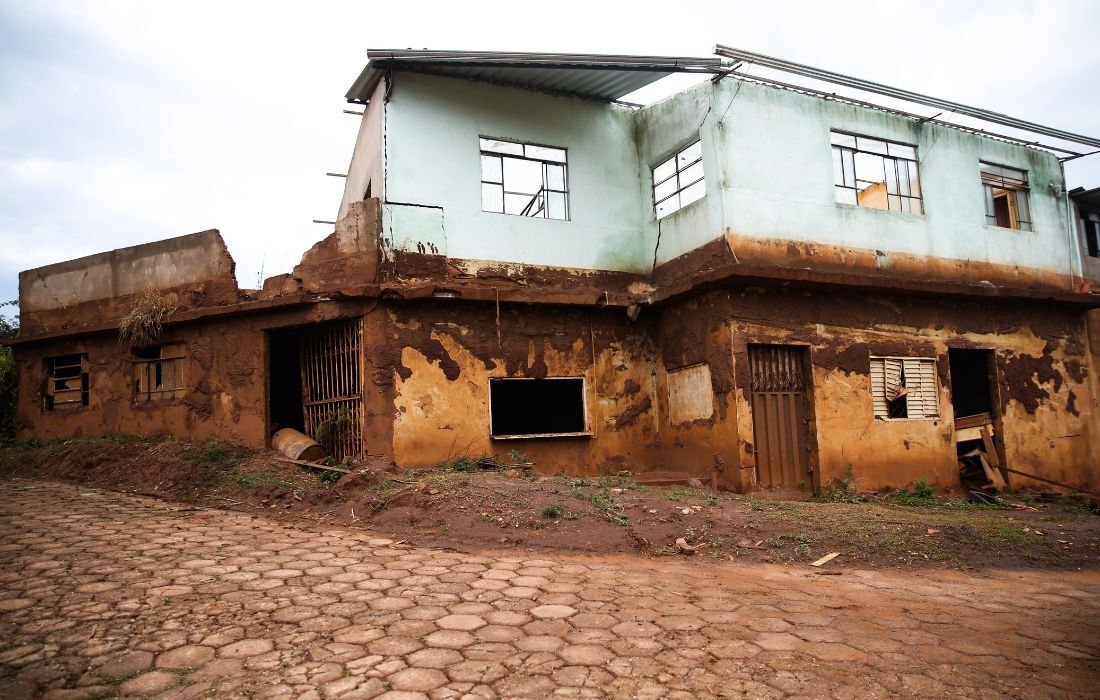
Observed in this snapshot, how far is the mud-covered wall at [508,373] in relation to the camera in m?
9.84

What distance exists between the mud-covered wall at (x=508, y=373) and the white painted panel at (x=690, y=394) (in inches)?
19.3

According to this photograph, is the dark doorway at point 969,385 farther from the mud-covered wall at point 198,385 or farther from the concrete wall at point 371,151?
the mud-covered wall at point 198,385

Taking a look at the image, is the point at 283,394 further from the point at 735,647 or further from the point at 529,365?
the point at 735,647

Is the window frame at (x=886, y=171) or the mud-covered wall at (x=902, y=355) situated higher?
the window frame at (x=886, y=171)

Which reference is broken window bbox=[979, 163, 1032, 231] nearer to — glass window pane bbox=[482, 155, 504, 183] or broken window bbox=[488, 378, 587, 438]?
broken window bbox=[488, 378, 587, 438]

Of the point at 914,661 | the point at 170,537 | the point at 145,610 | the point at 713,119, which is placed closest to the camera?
the point at 914,661

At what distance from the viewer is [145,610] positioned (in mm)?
4441

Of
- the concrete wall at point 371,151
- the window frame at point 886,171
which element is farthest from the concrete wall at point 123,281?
the window frame at point 886,171

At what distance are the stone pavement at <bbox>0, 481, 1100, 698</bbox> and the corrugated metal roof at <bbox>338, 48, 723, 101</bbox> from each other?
6800 millimetres

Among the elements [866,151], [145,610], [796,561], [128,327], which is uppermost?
[866,151]

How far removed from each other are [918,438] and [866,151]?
4756mm

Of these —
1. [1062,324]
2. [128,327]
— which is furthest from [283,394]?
[1062,324]

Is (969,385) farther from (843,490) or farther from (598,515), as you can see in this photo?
(598,515)

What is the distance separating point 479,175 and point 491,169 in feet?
1.00
